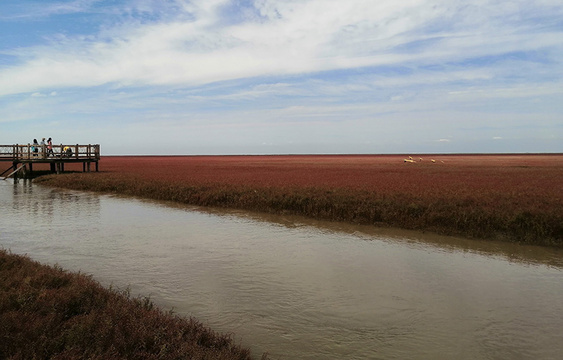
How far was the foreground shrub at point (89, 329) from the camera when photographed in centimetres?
500

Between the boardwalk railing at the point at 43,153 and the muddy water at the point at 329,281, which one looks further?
the boardwalk railing at the point at 43,153

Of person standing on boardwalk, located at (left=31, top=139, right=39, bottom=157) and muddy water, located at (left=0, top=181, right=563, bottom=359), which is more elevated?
person standing on boardwalk, located at (left=31, top=139, right=39, bottom=157)

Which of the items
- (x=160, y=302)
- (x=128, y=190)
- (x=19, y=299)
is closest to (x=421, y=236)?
(x=160, y=302)

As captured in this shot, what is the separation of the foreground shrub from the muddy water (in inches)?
45.3

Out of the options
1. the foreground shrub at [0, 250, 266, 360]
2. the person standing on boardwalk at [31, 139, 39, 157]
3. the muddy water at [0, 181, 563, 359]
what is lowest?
the muddy water at [0, 181, 563, 359]

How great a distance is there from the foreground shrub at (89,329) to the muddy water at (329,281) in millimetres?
1151

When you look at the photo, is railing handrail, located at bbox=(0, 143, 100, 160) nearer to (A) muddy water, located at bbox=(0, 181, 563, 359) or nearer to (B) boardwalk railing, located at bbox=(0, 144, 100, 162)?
(B) boardwalk railing, located at bbox=(0, 144, 100, 162)

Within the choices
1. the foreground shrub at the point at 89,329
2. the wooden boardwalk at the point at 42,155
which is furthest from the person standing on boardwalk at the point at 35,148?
the foreground shrub at the point at 89,329

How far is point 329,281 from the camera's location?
32.2 ft

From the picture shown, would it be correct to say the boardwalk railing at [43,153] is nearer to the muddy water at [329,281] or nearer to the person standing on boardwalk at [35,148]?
the person standing on boardwalk at [35,148]

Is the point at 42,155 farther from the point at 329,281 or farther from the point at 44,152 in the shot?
the point at 329,281

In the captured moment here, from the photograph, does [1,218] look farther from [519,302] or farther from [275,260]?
[519,302]

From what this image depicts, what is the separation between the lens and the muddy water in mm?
6730

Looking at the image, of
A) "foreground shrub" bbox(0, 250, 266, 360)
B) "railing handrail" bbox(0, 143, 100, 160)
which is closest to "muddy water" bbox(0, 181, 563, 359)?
"foreground shrub" bbox(0, 250, 266, 360)
